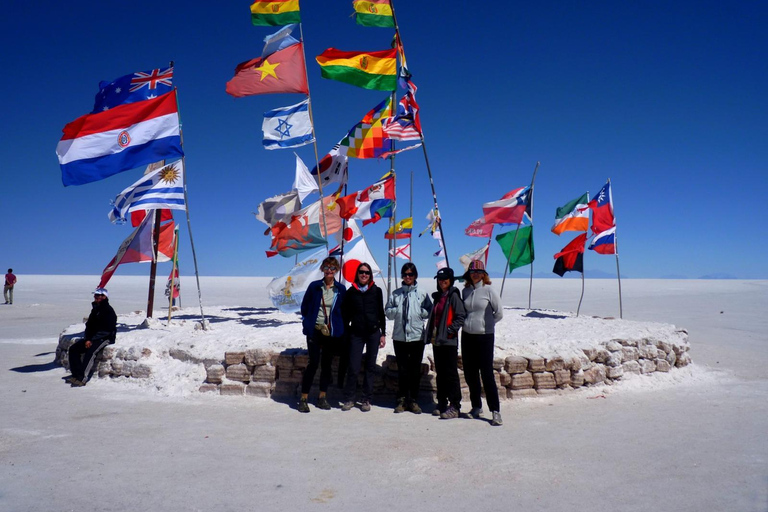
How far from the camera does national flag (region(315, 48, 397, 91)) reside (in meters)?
9.66

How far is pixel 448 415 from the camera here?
6.36m

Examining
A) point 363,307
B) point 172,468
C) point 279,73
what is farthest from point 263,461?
point 279,73

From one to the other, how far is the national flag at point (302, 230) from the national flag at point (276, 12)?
3.78 meters

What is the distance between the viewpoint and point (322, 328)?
22.4ft

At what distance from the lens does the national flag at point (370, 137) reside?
10000 mm

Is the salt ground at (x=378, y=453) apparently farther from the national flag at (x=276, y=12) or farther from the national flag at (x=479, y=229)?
Result: the national flag at (x=276, y=12)

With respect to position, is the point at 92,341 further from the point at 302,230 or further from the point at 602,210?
the point at 602,210

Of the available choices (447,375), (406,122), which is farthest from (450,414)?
(406,122)

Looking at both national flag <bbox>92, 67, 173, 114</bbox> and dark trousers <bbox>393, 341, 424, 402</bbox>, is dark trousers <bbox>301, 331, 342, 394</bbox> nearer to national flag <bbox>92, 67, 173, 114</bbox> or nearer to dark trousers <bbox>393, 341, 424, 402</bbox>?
dark trousers <bbox>393, 341, 424, 402</bbox>

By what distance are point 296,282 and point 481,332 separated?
16.9 ft

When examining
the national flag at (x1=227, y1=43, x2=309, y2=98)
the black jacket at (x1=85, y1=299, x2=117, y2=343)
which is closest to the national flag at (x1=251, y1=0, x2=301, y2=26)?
the national flag at (x1=227, y1=43, x2=309, y2=98)

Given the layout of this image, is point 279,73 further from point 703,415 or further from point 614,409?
point 703,415

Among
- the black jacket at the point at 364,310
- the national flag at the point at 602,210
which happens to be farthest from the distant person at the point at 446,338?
the national flag at the point at 602,210

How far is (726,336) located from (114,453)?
1628 cm
